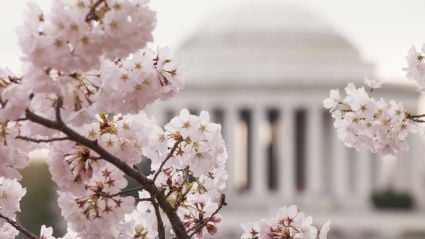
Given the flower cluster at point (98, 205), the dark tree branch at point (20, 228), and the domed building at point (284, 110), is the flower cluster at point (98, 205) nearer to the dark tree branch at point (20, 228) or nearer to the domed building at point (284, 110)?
the dark tree branch at point (20, 228)

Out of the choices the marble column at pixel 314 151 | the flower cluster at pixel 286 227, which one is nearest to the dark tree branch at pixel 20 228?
the flower cluster at pixel 286 227

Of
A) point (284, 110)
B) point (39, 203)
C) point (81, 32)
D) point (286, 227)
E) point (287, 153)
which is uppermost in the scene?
point (284, 110)

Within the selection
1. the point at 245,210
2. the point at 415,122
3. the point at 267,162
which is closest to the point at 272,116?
the point at 267,162

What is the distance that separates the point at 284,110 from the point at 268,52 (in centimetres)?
640

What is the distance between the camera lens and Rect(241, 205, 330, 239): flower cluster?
350 inches

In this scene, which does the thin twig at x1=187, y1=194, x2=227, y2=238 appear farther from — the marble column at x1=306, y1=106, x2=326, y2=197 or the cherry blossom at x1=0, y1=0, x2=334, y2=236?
the marble column at x1=306, y1=106, x2=326, y2=197

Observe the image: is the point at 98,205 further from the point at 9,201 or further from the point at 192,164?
the point at 9,201

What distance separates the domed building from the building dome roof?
2.8 inches

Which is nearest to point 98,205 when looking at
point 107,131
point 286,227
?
point 107,131

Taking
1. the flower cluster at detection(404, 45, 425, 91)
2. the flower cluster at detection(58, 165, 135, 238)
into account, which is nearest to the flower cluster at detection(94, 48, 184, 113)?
the flower cluster at detection(58, 165, 135, 238)

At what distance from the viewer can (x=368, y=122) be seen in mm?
9953

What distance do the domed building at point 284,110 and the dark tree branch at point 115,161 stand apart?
9342 centimetres

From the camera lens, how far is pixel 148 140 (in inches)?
339

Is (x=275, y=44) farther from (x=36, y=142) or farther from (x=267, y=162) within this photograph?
(x=36, y=142)
